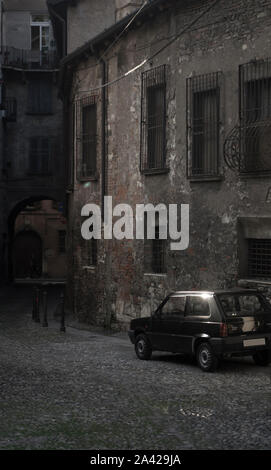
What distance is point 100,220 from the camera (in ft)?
69.1

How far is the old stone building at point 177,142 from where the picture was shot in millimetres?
15492

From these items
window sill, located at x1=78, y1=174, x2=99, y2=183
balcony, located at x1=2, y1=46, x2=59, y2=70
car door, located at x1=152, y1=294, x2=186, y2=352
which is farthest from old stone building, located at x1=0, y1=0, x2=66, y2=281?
car door, located at x1=152, y1=294, x2=186, y2=352

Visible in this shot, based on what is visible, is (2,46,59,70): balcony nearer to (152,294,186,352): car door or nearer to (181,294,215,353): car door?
(152,294,186,352): car door

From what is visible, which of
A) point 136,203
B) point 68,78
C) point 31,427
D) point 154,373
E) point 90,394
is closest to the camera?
point 31,427

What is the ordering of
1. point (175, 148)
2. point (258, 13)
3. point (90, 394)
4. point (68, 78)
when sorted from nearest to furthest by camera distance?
point (90, 394), point (258, 13), point (175, 148), point (68, 78)

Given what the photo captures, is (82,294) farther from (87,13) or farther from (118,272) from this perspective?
(87,13)

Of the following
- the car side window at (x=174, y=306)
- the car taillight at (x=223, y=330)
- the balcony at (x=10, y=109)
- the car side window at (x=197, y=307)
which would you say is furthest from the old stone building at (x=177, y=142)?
the balcony at (x=10, y=109)

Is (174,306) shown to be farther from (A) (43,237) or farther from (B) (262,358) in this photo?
(A) (43,237)

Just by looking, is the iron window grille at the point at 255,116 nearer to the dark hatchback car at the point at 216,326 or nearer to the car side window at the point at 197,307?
the dark hatchback car at the point at 216,326

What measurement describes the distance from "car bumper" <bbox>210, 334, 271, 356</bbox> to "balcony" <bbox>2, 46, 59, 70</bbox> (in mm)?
28148

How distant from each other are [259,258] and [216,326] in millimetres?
4009

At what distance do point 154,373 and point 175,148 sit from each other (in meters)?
6.86
